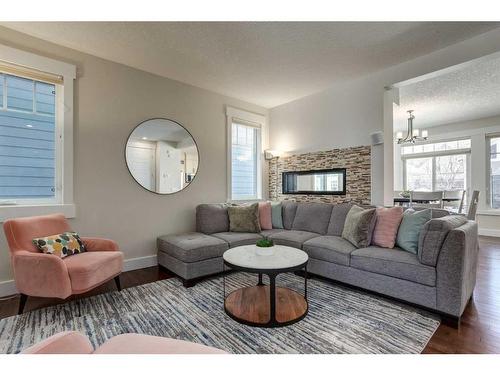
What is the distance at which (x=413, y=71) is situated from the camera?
306cm

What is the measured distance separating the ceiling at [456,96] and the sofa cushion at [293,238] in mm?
2777

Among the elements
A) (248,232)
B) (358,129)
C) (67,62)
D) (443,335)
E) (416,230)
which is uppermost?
(67,62)

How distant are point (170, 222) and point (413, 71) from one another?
12.6 ft

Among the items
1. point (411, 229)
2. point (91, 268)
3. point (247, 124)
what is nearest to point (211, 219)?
point (91, 268)

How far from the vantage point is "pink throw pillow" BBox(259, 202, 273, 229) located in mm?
3826

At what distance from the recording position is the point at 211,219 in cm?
355

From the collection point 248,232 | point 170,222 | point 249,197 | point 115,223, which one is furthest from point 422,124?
point 115,223

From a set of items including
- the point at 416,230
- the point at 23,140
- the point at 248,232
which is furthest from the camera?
the point at 248,232

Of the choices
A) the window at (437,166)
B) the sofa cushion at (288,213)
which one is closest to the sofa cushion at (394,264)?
the sofa cushion at (288,213)

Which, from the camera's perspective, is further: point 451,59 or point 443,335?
point 451,59

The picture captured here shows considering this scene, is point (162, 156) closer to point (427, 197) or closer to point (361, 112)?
point (361, 112)

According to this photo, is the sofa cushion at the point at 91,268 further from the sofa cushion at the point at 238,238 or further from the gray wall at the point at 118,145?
the sofa cushion at the point at 238,238

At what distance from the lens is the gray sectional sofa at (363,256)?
1946mm
